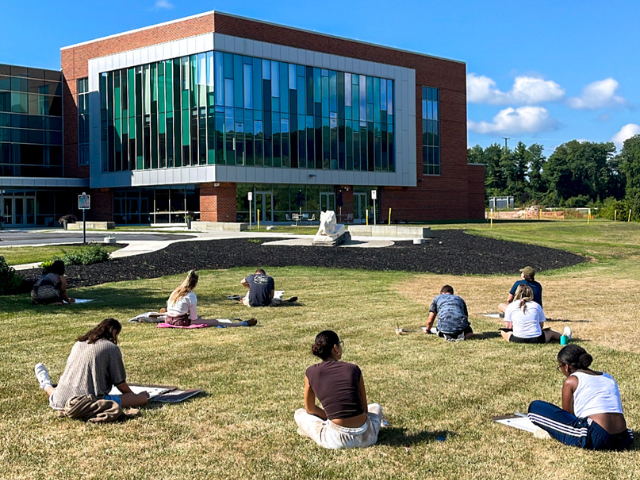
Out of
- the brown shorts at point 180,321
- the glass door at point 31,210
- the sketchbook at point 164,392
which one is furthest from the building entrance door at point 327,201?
the sketchbook at point 164,392

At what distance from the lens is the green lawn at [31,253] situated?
2564cm

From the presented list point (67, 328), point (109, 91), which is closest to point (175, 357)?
point (67, 328)

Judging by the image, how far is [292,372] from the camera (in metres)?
9.21

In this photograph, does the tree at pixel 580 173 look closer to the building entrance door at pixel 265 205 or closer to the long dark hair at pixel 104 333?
the building entrance door at pixel 265 205

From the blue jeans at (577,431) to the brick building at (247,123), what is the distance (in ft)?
157

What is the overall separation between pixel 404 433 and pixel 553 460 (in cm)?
138

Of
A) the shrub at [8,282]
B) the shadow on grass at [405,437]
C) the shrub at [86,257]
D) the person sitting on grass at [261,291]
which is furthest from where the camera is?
the shrub at [86,257]

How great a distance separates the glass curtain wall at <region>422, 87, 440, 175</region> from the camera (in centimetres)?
6894

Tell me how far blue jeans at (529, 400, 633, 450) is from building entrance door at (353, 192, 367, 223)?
5817cm

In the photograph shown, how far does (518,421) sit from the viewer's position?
7.00 m

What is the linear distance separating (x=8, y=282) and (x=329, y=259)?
39.3ft

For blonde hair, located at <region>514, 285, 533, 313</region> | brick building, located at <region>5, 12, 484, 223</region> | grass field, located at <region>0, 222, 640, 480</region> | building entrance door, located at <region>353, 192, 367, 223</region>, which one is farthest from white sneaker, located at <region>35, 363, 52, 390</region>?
building entrance door, located at <region>353, 192, 367, 223</region>

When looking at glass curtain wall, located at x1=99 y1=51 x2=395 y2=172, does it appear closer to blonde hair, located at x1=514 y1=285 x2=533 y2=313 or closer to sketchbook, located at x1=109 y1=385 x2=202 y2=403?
blonde hair, located at x1=514 y1=285 x2=533 y2=313

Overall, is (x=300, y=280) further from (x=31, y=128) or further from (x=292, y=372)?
(x=31, y=128)
